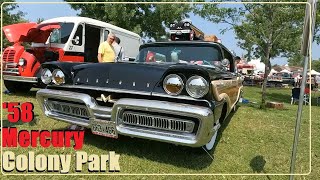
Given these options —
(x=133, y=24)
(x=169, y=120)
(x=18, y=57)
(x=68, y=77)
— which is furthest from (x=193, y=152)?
(x=133, y=24)

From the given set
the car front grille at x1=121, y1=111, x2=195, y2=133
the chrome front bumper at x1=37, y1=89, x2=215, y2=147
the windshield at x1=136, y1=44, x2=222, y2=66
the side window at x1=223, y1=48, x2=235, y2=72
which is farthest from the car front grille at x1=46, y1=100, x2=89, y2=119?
the side window at x1=223, y1=48, x2=235, y2=72

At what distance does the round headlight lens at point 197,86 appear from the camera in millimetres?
2686

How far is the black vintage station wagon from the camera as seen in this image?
2707mm

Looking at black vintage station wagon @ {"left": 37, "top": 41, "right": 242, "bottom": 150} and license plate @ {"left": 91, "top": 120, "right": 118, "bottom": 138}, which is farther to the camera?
license plate @ {"left": 91, "top": 120, "right": 118, "bottom": 138}

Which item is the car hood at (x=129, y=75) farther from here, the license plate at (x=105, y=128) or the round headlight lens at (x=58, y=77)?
the license plate at (x=105, y=128)

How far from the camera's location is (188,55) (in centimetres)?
414

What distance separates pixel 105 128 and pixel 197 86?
1.12 m

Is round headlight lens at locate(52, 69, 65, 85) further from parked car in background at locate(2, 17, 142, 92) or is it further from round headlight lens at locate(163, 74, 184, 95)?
parked car in background at locate(2, 17, 142, 92)

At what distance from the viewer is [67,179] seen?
2639mm

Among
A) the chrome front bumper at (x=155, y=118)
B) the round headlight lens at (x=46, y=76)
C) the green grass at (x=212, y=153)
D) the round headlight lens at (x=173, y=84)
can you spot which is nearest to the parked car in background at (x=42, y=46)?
the green grass at (x=212, y=153)

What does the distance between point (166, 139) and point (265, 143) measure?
6.79 ft

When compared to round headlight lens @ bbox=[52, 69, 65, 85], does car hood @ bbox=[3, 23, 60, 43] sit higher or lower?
higher

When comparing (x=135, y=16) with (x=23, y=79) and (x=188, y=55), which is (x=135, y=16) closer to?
(x=23, y=79)

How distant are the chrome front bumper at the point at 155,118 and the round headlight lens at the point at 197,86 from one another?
0.43 feet
